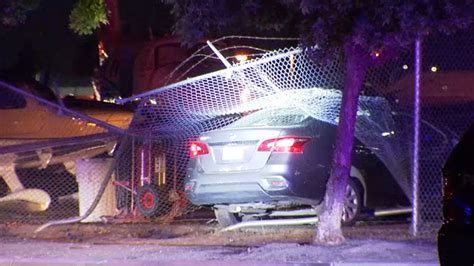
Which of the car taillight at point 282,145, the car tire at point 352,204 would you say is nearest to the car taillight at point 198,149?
the car taillight at point 282,145

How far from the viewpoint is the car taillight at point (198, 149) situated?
38.4 feet

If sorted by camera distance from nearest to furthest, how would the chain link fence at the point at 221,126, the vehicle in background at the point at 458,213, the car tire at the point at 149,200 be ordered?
the vehicle in background at the point at 458,213 → the chain link fence at the point at 221,126 → the car tire at the point at 149,200

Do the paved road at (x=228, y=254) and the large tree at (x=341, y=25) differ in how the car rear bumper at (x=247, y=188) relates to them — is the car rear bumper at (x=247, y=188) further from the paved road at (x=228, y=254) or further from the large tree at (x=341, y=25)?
the paved road at (x=228, y=254)

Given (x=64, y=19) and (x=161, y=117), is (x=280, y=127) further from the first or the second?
(x=64, y=19)

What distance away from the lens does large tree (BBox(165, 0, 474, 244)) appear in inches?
353

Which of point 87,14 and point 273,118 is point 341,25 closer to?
point 273,118

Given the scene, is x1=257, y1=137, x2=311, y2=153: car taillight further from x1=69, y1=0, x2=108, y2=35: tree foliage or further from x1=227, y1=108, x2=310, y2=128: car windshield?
x1=69, y1=0, x2=108, y2=35: tree foliage

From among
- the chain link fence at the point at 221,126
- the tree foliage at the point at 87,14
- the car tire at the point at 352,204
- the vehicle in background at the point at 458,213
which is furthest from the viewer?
the tree foliage at the point at 87,14

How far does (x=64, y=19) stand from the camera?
32.7m

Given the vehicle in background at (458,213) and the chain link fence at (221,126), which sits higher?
the chain link fence at (221,126)

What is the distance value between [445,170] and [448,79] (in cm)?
981

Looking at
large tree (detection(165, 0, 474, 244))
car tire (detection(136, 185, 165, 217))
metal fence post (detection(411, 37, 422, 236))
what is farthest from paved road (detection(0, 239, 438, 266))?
car tire (detection(136, 185, 165, 217))

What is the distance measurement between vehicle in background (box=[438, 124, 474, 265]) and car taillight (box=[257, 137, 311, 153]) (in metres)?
4.98

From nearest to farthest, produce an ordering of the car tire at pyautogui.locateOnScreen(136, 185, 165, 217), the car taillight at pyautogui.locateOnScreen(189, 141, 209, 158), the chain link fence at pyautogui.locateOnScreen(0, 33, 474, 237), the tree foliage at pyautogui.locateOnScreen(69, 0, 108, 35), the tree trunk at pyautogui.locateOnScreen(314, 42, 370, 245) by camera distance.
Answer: the tree trunk at pyautogui.locateOnScreen(314, 42, 370, 245)
the car taillight at pyautogui.locateOnScreen(189, 141, 209, 158)
the chain link fence at pyautogui.locateOnScreen(0, 33, 474, 237)
the car tire at pyautogui.locateOnScreen(136, 185, 165, 217)
the tree foliage at pyautogui.locateOnScreen(69, 0, 108, 35)
